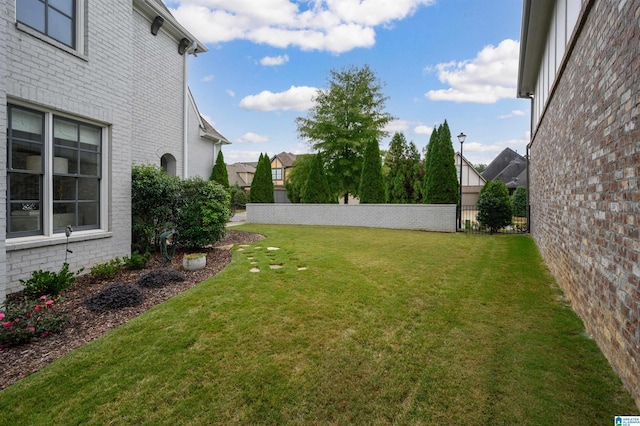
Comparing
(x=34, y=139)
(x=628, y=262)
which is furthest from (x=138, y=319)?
(x=628, y=262)

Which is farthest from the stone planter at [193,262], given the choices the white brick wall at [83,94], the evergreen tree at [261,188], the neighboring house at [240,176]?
the neighboring house at [240,176]

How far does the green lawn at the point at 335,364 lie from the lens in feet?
6.62

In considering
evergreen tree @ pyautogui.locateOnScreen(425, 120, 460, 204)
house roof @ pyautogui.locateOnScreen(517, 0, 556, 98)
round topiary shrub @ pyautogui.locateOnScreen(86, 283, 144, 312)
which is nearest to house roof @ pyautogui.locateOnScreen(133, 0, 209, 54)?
round topiary shrub @ pyautogui.locateOnScreen(86, 283, 144, 312)

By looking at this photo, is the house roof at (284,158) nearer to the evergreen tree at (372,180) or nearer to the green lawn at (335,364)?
the evergreen tree at (372,180)

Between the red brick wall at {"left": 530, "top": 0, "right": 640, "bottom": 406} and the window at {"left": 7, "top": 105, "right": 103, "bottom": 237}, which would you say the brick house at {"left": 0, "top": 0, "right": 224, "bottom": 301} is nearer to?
the window at {"left": 7, "top": 105, "right": 103, "bottom": 237}

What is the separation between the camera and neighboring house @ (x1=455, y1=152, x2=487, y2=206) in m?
33.0

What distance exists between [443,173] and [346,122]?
322 inches

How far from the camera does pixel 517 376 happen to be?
95.3 inches

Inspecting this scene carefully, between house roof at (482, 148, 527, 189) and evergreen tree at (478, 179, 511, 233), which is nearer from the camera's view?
evergreen tree at (478, 179, 511, 233)

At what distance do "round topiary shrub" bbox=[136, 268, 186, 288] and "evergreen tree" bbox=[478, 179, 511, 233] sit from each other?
1158cm

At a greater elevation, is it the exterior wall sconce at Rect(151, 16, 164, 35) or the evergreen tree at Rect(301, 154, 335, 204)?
the exterior wall sconce at Rect(151, 16, 164, 35)

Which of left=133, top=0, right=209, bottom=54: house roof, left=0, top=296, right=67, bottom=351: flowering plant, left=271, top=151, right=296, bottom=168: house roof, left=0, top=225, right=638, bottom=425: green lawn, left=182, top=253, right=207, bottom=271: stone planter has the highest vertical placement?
left=271, top=151, right=296, bottom=168: house roof

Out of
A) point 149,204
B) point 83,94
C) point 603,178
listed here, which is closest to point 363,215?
point 149,204

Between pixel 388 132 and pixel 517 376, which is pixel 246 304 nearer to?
pixel 517 376
